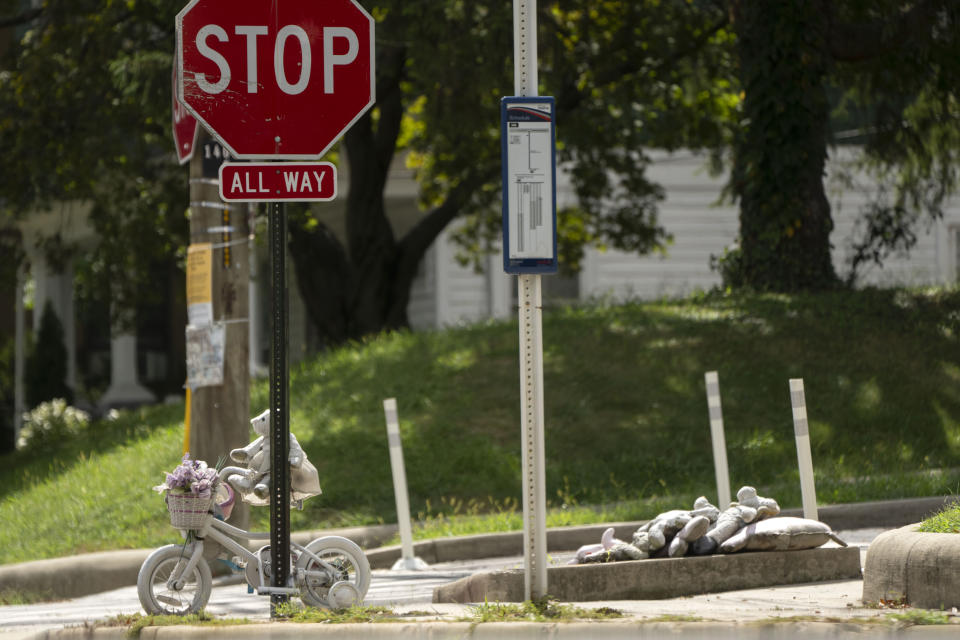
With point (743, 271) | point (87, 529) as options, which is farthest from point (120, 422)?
point (743, 271)

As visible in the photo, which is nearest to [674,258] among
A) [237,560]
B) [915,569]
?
[237,560]

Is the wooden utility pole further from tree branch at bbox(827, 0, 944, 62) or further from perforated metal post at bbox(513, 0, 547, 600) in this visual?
tree branch at bbox(827, 0, 944, 62)

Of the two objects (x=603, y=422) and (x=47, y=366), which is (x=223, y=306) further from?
(x=47, y=366)

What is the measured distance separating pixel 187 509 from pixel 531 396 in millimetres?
2004

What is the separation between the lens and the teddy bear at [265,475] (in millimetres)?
7055

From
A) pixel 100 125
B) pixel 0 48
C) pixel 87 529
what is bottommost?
pixel 87 529

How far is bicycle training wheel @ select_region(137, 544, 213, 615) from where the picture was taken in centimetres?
703

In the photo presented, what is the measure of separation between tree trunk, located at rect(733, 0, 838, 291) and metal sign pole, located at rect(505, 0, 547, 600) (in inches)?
407

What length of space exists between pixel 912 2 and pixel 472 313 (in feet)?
42.4

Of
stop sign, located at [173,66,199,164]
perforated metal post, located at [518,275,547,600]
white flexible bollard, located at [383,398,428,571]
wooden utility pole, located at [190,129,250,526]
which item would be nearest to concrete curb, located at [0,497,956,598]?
white flexible bollard, located at [383,398,428,571]

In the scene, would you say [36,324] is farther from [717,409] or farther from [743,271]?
[717,409]

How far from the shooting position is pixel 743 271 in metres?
17.3

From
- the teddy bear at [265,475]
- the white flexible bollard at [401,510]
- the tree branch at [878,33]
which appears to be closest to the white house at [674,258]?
the tree branch at [878,33]

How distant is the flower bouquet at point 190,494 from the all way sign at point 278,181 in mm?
1423
